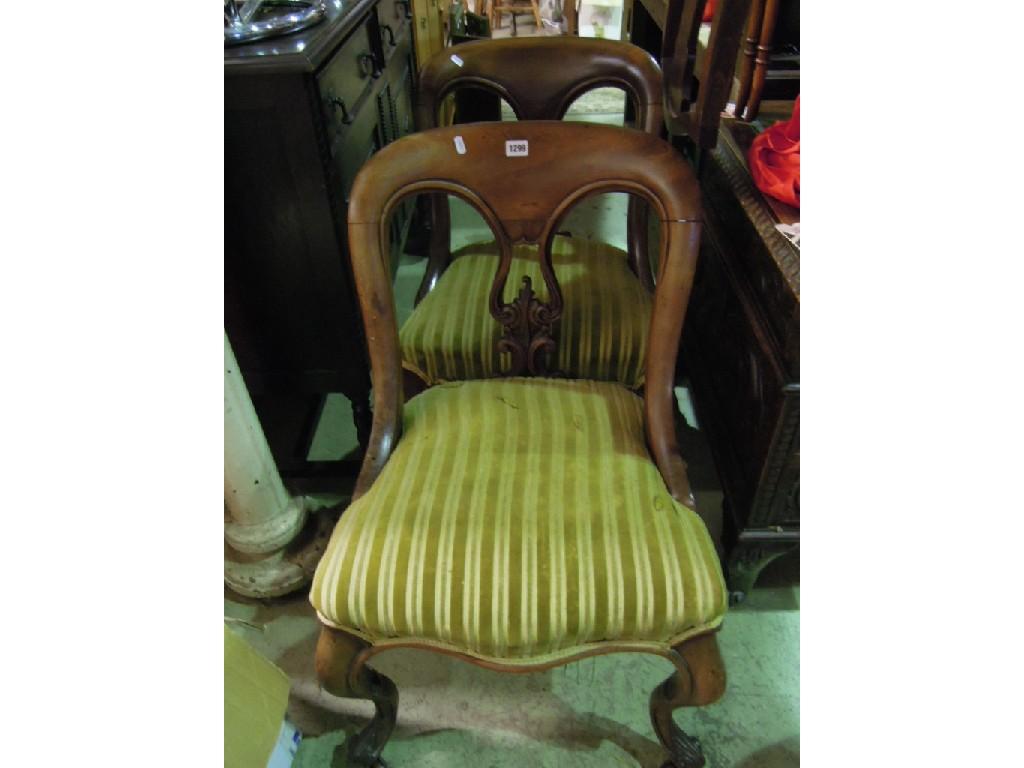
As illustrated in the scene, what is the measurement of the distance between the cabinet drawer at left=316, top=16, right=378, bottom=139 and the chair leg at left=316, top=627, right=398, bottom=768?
2.66 ft

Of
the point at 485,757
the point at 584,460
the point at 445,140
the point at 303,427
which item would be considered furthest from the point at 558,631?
the point at 303,427

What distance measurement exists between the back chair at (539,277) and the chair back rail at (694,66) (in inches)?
3.2

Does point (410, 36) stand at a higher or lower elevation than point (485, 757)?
higher

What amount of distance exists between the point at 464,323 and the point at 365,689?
567 millimetres

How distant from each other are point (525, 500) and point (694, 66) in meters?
0.90

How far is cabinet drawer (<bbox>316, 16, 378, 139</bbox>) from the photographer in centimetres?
112

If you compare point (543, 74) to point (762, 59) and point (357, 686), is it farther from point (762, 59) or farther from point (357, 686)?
point (357, 686)

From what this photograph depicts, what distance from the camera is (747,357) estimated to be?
1.09 metres

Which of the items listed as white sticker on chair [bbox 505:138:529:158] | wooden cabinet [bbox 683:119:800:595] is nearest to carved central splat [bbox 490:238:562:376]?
white sticker on chair [bbox 505:138:529:158]

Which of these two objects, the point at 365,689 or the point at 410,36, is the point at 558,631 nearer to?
the point at 365,689

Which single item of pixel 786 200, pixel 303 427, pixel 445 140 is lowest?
pixel 303 427

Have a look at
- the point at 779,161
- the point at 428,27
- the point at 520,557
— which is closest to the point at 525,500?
the point at 520,557

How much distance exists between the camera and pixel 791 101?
4.21 ft

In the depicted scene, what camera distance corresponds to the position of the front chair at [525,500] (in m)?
0.73
